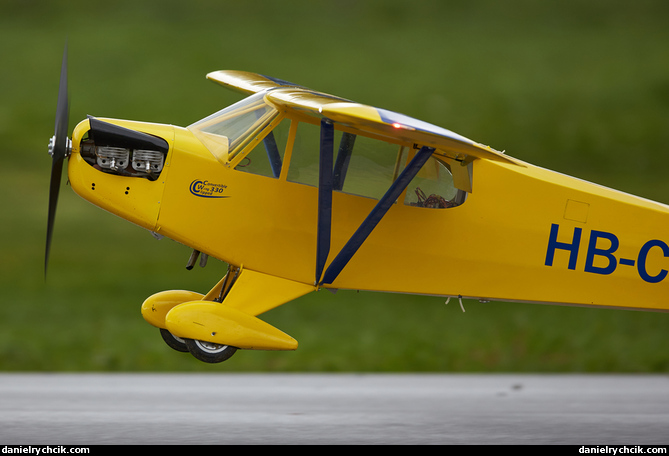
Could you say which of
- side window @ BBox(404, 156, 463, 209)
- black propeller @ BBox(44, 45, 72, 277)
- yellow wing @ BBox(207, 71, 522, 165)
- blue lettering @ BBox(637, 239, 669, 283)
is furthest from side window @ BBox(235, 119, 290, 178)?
blue lettering @ BBox(637, 239, 669, 283)

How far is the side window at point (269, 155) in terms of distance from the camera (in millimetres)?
7316

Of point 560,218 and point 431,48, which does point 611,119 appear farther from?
point 560,218

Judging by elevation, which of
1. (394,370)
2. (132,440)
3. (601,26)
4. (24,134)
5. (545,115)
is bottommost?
(394,370)

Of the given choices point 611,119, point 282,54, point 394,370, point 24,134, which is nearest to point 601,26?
point 611,119

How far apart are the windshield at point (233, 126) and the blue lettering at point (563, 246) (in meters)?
2.89

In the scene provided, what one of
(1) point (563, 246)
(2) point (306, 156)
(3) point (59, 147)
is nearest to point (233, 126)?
(2) point (306, 156)

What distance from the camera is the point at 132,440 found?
7535 millimetres

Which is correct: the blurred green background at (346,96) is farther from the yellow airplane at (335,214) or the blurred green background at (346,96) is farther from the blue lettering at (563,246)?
the blue lettering at (563,246)

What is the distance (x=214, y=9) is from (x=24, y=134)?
15.4 m

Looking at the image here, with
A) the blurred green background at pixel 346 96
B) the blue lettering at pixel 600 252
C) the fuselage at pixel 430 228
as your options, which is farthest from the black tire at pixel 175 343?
the blurred green background at pixel 346 96

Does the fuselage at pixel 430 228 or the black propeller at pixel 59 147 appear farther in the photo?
the fuselage at pixel 430 228

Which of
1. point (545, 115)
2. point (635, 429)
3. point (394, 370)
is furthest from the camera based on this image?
point (545, 115)

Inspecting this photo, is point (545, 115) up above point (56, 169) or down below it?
above

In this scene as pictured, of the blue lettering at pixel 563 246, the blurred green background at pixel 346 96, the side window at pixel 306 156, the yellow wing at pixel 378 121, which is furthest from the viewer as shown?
the blurred green background at pixel 346 96
